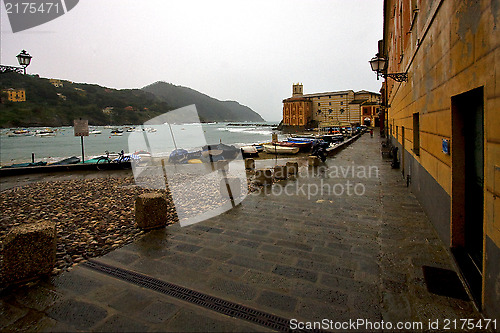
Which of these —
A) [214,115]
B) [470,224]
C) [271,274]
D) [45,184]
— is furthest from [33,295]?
[214,115]

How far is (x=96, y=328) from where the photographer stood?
107 inches

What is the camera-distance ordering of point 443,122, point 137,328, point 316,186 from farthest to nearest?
point 316,186 → point 443,122 → point 137,328

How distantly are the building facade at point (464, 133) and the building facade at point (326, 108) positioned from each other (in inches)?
3416

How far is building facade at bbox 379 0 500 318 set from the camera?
7.77ft

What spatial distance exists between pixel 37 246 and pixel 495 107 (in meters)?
5.33

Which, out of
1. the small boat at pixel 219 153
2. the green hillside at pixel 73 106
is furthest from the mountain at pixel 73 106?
the small boat at pixel 219 153

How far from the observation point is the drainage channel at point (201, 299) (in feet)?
9.14

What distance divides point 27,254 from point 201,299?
8.07 ft

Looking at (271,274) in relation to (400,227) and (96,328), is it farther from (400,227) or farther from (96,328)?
(400,227)

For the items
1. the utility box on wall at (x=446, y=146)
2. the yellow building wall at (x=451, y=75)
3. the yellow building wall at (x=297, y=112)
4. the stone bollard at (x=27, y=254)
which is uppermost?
the yellow building wall at (x=297, y=112)

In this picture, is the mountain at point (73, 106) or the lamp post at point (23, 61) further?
the mountain at point (73, 106)

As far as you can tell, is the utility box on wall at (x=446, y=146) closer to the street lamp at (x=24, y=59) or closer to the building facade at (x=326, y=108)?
the street lamp at (x=24, y=59)

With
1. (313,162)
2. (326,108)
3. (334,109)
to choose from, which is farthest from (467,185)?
(326,108)

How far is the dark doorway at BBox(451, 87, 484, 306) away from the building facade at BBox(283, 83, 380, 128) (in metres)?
88.3
